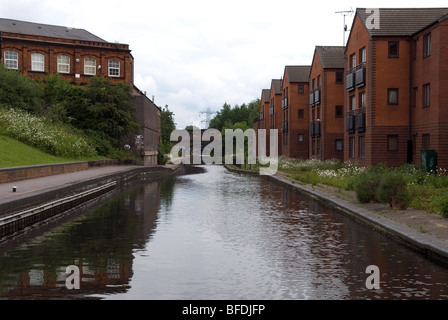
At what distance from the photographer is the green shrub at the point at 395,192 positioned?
637 inches

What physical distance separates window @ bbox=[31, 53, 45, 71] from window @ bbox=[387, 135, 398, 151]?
38626mm

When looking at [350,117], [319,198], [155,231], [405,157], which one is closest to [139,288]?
[155,231]

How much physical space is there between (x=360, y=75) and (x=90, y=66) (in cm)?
3296

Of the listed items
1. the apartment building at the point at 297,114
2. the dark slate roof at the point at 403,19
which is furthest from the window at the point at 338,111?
the apartment building at the point at 297,114

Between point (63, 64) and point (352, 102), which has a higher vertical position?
point (63, 64)

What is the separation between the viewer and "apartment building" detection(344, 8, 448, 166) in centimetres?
→ 3115

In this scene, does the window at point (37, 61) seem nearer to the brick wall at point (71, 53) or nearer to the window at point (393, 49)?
the brick wall at point (71, 53)

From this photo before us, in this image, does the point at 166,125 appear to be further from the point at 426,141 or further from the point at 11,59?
the point at 426,141

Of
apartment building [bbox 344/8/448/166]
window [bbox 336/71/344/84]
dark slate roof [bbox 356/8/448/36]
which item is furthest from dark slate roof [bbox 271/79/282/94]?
dark slate roof [bbox 356/8/448/36]

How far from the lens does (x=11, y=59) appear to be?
57156mm

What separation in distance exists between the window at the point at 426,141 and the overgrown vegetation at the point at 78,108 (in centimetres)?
2302

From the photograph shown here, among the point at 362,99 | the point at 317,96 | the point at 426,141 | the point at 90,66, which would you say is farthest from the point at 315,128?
the point at 90,66
